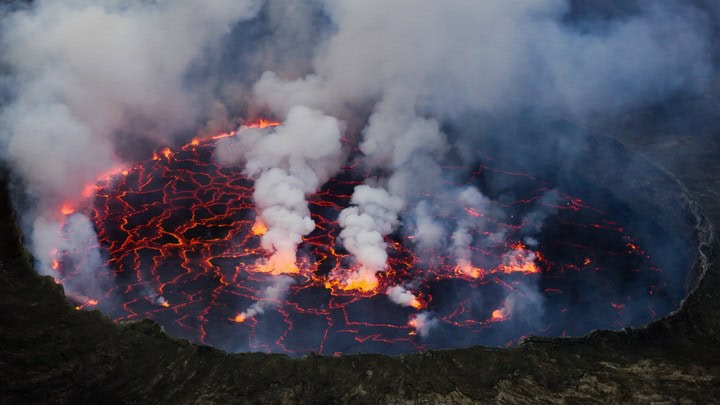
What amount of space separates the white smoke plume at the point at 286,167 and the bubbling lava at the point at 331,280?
1.74 ft

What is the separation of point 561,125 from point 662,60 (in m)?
11.1

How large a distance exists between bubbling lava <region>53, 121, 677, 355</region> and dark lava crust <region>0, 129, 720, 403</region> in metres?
2.83

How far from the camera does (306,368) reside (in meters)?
10.7

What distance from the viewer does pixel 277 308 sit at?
1494 centimetres

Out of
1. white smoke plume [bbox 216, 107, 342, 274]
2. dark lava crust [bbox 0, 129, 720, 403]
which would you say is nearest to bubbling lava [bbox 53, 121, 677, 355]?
white smoke plume [bbox 216, 107, 342, 274]

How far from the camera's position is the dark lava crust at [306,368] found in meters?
10.0

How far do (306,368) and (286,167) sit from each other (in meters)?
12.3

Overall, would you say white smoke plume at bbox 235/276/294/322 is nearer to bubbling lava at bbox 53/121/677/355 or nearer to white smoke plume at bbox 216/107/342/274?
bubbling lava at bbox 53/121/677/355

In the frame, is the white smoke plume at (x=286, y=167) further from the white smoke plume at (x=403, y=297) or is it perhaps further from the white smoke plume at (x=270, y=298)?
the white smoke plume at (x=403, y=297)

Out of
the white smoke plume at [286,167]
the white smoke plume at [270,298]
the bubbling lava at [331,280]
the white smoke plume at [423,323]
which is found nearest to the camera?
the bubbling lava at [331,280]

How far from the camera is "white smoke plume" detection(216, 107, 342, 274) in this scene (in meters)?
17.5

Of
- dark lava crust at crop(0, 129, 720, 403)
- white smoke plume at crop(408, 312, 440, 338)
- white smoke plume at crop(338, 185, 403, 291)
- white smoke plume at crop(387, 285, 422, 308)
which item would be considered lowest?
dark lava crust at crop(0, 129, 720, 403)

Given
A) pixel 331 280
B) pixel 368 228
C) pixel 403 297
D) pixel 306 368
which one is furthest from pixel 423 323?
pixel 306 368

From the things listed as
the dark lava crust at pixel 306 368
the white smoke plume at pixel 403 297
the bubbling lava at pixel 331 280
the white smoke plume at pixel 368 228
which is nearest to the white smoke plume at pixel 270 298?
the bubbling lava at pixel 331 280
